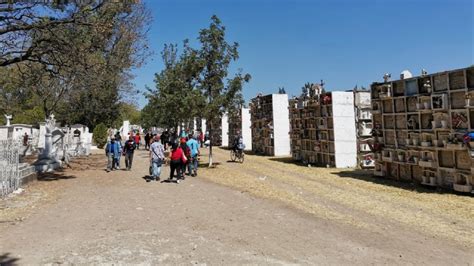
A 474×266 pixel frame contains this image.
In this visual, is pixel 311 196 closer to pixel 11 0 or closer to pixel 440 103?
pixel 440 103

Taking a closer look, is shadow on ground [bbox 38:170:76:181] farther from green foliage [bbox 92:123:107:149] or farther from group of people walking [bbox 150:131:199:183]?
green foliage [bbox 92:123:107:149]

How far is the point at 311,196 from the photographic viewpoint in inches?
442

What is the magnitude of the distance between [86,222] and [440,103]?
36.9 ft

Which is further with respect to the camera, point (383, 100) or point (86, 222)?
point (383, 100)

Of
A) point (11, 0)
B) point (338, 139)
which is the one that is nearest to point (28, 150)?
point (11, 0)

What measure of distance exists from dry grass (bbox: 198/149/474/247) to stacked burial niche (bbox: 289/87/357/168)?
203 cm

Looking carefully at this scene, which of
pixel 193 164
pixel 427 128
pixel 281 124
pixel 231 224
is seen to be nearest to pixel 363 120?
pixel 427 128

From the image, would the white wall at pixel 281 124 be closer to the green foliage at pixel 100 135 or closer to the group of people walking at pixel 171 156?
the group of people walking at pixel 171 156

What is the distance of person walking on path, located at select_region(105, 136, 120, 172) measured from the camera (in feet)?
52.9

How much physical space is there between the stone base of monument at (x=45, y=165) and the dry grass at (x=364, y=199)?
671cm

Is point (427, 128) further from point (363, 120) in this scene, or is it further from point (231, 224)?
point (231, 224)

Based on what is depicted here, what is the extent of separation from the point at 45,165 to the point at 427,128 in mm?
15011

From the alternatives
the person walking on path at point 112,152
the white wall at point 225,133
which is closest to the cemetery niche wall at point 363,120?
the person walking on path at point 112,152

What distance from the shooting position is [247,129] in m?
33.9
